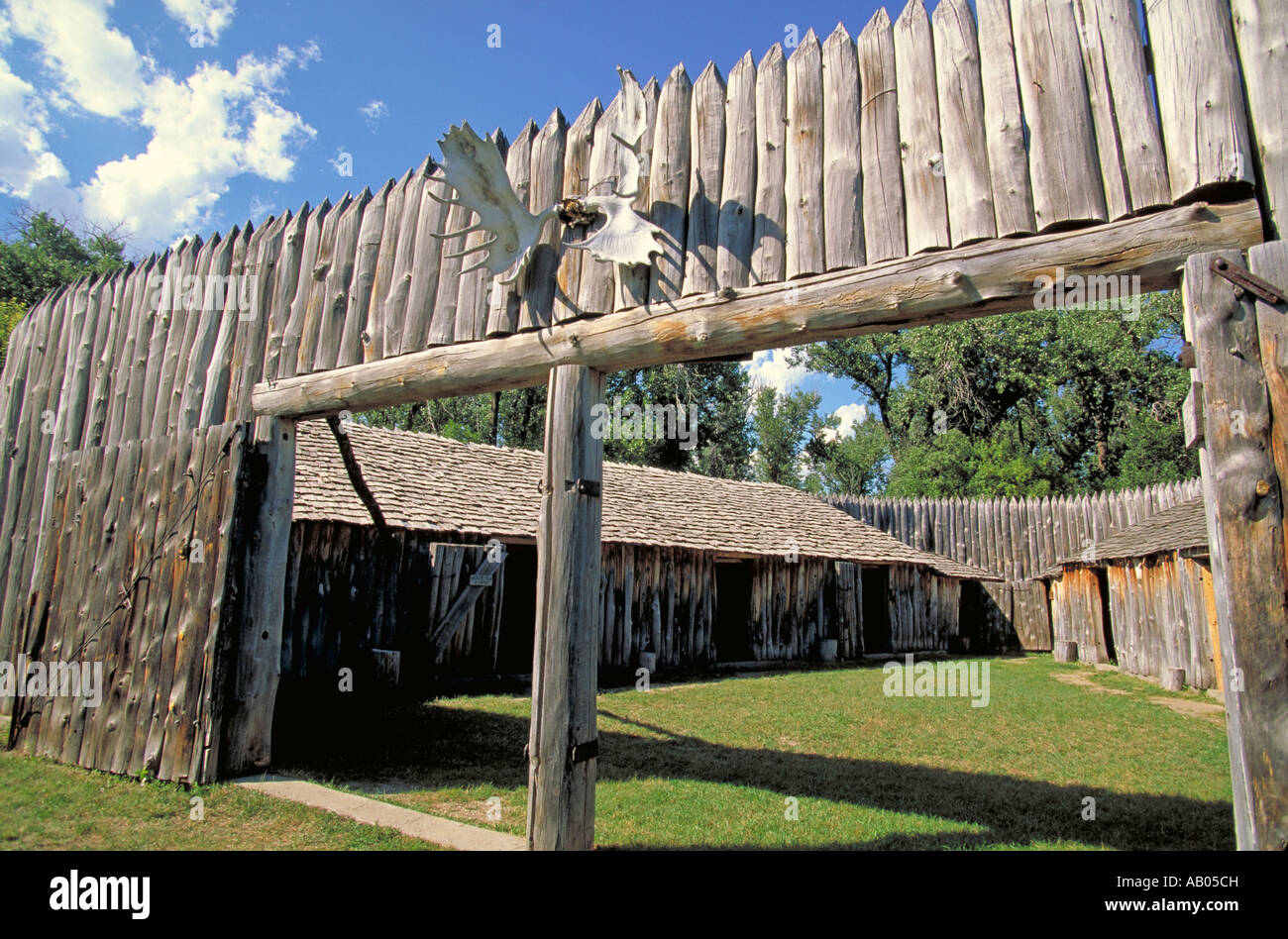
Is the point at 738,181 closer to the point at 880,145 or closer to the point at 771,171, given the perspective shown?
the point at 771,171

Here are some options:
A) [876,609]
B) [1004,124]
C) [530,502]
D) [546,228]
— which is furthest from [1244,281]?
[876,609]

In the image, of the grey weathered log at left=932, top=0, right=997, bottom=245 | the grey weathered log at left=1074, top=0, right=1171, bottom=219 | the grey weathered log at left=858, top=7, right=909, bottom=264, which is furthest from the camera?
the grey weathered log at left=858, top=7, right=909, bottom=264

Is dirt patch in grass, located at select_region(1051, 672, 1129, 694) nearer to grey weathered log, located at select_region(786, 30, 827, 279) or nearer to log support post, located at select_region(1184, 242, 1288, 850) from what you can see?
log support post, located at select_region(1184, 242, 1288, 850)

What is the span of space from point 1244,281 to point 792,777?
5.61m

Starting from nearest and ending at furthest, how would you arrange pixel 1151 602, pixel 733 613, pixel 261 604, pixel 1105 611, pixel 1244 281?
pixel 1244 281 → pixel 261 604 → pixel 1151 602 → pixel 1105 611 → pixel 733 613

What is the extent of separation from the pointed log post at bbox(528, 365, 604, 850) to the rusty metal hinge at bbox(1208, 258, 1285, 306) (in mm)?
2849

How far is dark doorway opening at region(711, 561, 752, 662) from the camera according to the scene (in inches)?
741

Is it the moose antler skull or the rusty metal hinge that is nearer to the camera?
the rusty metal hinge

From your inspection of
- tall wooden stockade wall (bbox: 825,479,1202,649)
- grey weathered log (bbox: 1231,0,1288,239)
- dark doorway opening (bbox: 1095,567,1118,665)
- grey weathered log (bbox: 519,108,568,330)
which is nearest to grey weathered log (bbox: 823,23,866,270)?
grey weathered log (bbox: 1231,0,1288,239)

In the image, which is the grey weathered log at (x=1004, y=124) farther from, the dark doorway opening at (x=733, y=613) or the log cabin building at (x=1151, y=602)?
the dark doorway opening at (x=733, y=613)

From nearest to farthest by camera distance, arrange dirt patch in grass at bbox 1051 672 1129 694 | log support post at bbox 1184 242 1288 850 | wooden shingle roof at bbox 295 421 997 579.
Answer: log support post at bbox 1184 242 1288 850
wooden shingle roof at bbox 295 421 997 579
dirt patch in grass at bbox 1051 672 1129 694

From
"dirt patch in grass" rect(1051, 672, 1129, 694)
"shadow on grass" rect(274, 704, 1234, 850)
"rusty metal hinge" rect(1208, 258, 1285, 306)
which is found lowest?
"dirt patch in grass" rect(1051, 672, 1129, 694)

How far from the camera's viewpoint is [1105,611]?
19.6m

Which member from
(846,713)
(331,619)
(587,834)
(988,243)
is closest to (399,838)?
(587,834)
